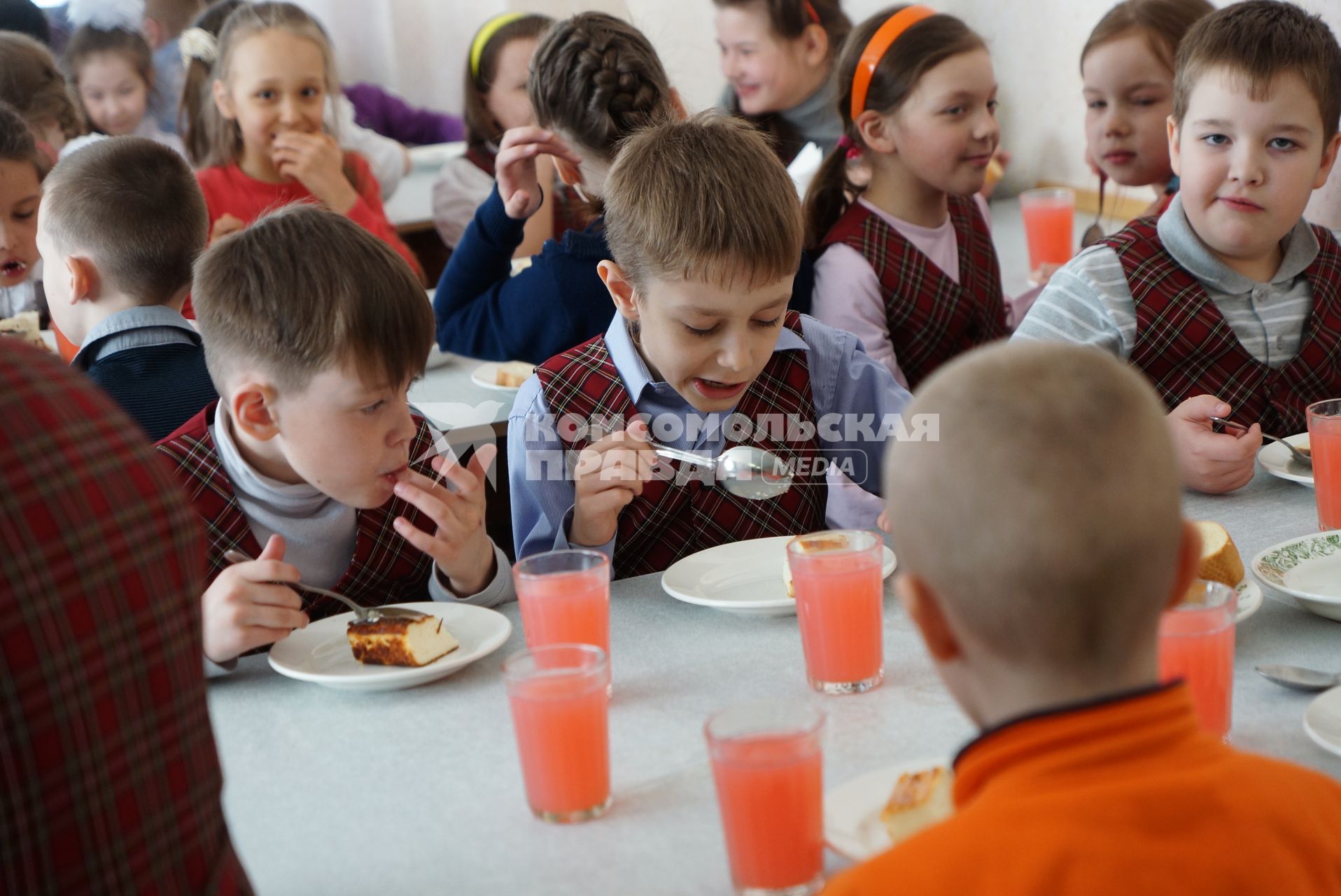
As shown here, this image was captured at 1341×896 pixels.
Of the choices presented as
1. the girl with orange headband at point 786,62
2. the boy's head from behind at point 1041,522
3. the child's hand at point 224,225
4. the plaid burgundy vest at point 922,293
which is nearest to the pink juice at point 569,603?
the boy's head from behind at point 1041,522

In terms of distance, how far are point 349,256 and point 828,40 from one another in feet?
8.75

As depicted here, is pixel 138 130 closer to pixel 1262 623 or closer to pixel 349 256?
pixel 349 256

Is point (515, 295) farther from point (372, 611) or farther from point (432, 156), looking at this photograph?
point (432, 156)

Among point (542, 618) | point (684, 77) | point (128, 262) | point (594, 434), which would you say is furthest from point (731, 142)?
point (684, 77)

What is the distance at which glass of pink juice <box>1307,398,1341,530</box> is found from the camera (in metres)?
1.59

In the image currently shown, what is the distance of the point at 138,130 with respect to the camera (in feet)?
16.1

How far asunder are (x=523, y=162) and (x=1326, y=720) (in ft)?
6.04

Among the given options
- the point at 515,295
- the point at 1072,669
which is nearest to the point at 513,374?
the point at 515,295

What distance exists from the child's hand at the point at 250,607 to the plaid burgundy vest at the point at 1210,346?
140 centimetres

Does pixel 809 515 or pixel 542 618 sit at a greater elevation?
pixel 542 618

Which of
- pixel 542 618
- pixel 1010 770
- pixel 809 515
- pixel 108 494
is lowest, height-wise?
pixel 809 515

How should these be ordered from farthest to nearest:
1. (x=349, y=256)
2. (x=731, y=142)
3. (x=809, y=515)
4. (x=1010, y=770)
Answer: (x=809, y=515) → (x=731, y=142) → (x=349, y=256) → (x=1010, y=770)

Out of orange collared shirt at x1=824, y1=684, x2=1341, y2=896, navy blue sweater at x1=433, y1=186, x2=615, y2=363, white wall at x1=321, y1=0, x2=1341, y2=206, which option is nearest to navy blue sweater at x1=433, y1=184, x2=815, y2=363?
navy blue sweater at x1=433, y1=186, x2=615, y2=363

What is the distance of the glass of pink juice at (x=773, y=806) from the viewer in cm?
93
